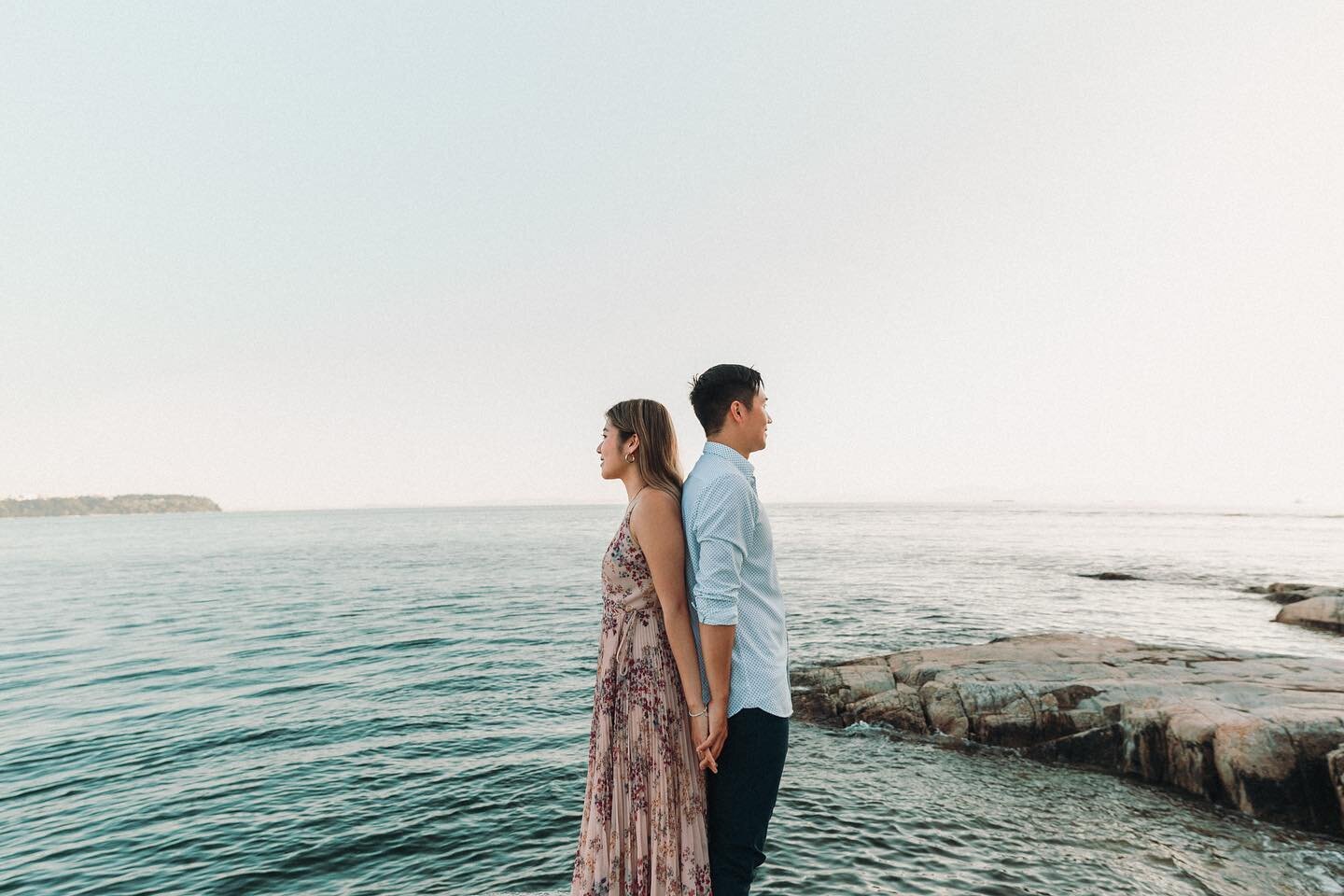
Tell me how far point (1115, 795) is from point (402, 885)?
8941 mm

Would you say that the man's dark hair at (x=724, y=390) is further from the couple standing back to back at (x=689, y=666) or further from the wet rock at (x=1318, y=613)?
the wet rock at (x=1318, y=613)

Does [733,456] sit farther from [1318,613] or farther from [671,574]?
[1318,613]

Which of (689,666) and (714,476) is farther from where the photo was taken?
(689,666)

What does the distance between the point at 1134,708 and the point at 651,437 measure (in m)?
9.90

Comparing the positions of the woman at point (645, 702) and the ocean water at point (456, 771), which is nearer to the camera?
the woman at point (645, 702)

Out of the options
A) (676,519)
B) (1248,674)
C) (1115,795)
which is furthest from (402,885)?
(1248,674)

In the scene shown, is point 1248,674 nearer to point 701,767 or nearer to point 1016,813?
point 1016,813

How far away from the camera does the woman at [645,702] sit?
3510 mm

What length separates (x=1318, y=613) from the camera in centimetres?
2202

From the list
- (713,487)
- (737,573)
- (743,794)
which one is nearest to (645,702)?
(743,794)

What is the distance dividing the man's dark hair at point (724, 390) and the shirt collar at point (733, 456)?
10 cm

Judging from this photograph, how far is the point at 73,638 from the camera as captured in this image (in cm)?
2369

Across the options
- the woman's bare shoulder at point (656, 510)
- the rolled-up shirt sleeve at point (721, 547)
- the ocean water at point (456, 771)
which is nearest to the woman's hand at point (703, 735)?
the rolled-up shirt sleeve at point (721, 547)

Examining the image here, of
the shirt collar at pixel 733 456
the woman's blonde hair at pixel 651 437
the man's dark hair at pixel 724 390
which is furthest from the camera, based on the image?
the woman's blonde hair at pixel 651 437
